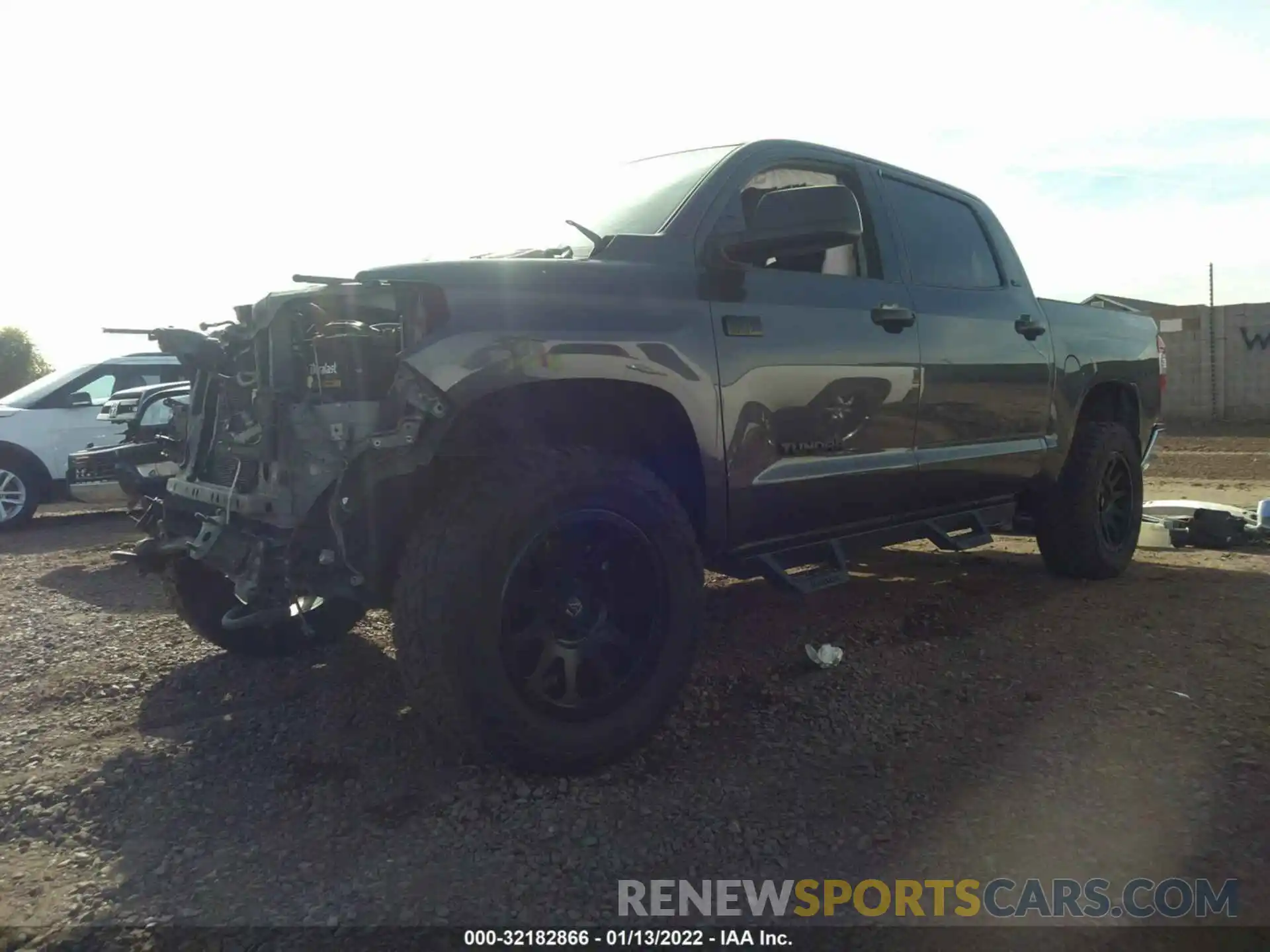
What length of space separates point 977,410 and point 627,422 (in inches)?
75.4

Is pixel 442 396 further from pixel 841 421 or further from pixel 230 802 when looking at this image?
pixel 841 421

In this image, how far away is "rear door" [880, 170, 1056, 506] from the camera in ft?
13.8

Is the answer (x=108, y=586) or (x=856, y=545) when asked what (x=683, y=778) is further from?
(x=108, y=586)

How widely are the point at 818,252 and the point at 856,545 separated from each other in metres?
1.16

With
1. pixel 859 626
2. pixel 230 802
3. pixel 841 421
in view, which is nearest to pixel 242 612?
pixel 230 802

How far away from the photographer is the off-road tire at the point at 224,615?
3973 mm

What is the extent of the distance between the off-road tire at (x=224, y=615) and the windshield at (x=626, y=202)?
1.63 meters

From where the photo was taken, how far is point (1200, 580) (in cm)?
545

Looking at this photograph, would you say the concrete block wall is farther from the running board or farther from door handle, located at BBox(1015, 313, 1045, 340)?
the running board

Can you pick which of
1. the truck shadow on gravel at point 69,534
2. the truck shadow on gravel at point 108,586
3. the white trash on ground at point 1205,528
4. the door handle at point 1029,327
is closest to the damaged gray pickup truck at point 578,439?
the door handle at point 1029,327

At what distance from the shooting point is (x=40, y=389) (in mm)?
10227

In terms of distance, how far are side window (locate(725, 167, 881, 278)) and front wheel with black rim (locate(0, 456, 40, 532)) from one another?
8662mm

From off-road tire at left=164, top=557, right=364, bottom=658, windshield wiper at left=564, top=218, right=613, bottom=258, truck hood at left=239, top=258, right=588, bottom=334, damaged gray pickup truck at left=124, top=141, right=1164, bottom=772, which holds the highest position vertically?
windshield wiper at left=564, top=218, right=613, bottom=258

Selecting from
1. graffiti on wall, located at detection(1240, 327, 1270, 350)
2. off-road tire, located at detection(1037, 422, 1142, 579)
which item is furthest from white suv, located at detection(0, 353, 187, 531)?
graffiti on wall, located at detection(1240, 327, 1270, 350)
